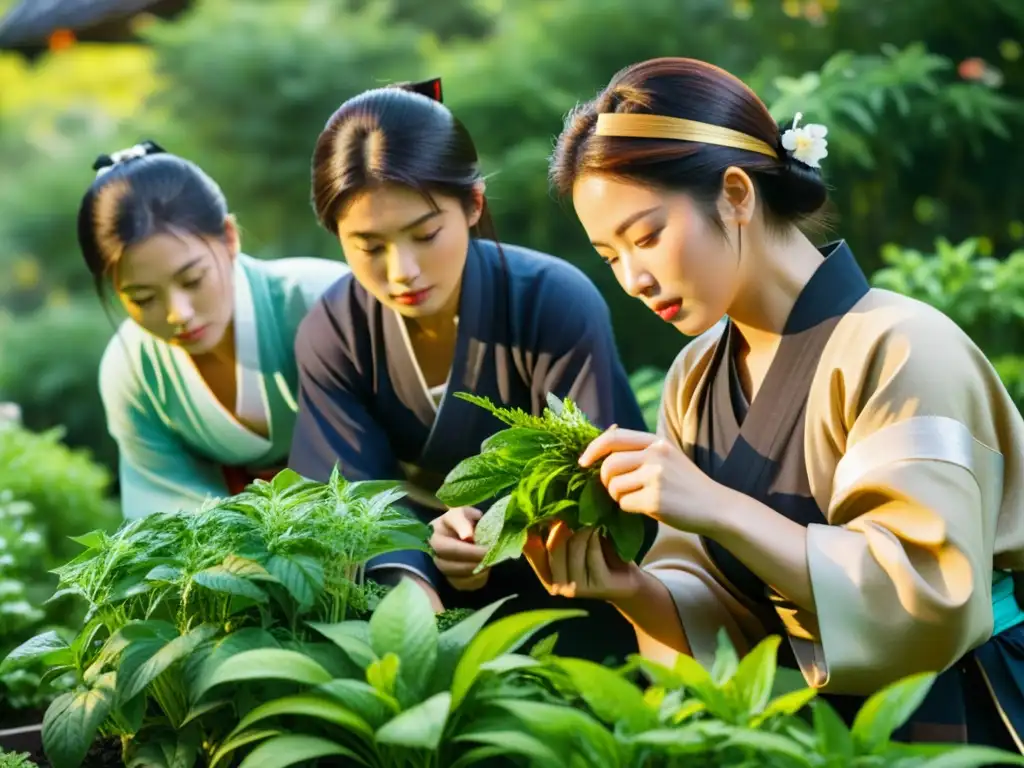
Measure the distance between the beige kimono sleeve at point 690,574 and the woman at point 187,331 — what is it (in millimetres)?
1494

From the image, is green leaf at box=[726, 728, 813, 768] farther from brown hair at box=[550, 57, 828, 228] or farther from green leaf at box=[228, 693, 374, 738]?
brown hair at box=[550, 57, 828, 228]

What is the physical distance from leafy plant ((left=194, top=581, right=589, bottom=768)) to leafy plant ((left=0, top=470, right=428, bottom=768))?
0.12 meters

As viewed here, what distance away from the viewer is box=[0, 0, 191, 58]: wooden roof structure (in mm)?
7812

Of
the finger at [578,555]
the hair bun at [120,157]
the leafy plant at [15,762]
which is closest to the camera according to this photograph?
the finger at [578,555]

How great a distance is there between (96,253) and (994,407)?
2.37 meters

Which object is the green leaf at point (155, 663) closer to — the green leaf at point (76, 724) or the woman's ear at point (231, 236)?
the green leaf at point (76, 724)

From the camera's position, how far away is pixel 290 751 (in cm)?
196

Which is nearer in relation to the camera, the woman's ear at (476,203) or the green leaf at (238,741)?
the green leaf at (238,741)

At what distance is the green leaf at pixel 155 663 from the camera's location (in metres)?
2.18

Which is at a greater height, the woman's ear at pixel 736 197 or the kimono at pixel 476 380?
the woman's ear at pixel 736 197

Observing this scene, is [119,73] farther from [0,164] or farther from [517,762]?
[517,762]

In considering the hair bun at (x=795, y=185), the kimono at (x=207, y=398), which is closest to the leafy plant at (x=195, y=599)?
the hair bun at (x=795, y=185)

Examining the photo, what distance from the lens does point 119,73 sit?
469 inches

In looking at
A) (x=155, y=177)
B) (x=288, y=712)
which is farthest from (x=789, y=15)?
(x=288, y=712)
